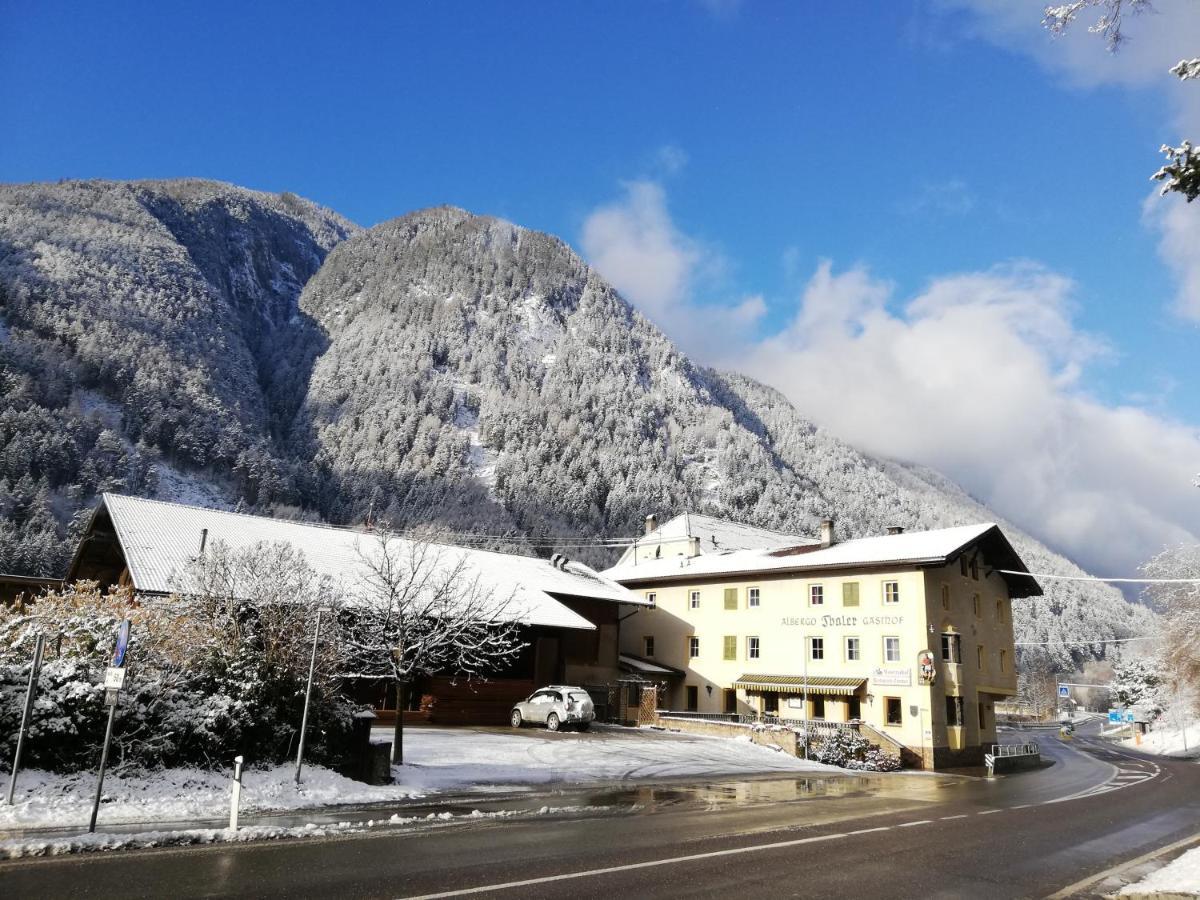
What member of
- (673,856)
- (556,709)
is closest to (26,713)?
(673,856)

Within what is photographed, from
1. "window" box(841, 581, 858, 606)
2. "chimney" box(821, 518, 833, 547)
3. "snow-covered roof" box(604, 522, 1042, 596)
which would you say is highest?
"chimney" box(821, 518, 833, 547)

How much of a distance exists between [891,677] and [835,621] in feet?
13.2

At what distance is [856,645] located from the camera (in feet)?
130

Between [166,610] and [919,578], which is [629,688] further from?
[166,610]

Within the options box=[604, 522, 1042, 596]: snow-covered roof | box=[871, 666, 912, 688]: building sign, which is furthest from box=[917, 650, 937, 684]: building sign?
box=[604, 522, 1042, 596]: snow-covered roof

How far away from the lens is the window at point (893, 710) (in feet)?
122

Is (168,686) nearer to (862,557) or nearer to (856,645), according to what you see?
(856,645)

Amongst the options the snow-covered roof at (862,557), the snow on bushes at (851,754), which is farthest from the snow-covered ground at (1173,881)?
the snow-covered roof at (862,557)

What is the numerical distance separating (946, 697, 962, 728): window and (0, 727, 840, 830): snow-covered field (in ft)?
32.5

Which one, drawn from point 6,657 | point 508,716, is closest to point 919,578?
point 508,716

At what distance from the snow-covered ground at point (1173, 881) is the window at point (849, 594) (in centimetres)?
2912

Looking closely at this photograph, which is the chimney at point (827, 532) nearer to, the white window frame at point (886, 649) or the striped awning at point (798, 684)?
the white window frame at point (886, 649)

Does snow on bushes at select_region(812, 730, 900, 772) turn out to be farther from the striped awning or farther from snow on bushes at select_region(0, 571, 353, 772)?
snow on bushes at select_region(0, 571, 353, 772)

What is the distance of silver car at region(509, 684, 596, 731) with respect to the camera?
31.5 metres
